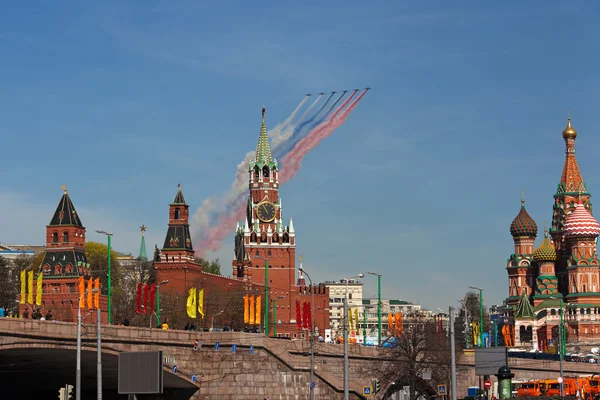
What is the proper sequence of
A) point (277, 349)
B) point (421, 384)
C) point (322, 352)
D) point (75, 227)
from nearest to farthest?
point (277, 349) → point (322, 352) → point (421, 384) → point (75, 227)

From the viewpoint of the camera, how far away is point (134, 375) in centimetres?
5425

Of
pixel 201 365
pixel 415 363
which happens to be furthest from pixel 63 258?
pixel 201 365

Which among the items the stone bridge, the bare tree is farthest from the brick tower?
the stone bridge

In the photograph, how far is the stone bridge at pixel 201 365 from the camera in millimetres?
80375

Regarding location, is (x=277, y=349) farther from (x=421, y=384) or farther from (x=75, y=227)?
(x=75, y=227)

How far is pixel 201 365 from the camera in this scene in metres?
88.2

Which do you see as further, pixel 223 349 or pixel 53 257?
pixel 53 257

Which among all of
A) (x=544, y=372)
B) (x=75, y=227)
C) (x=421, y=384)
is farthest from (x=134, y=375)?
(x=75, y=227)

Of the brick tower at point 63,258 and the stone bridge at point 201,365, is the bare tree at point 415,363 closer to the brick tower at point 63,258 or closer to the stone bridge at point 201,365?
the stone bridge at point 201,365

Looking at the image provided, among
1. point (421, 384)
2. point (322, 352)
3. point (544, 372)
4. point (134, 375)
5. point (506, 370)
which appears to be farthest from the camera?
point (544, 372)

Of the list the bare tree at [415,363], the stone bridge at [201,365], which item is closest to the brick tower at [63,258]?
the bare tree at [415,363]

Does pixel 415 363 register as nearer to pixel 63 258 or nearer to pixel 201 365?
pixel 201 365

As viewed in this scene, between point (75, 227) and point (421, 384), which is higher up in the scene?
point (75, 227)

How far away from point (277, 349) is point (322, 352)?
754 cm
